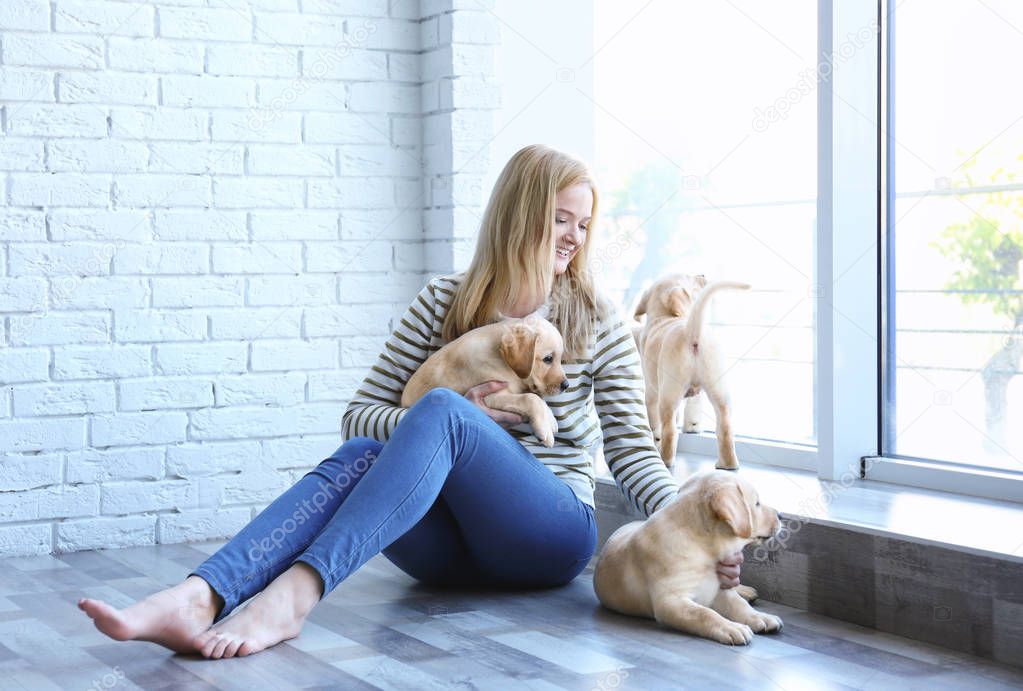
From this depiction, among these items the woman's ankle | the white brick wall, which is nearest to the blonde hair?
the woman's ankle

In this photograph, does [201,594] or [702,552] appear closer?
[201,594]

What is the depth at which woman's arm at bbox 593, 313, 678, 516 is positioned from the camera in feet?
7.77

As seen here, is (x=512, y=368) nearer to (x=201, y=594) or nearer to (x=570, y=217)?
(x=570, y=217)

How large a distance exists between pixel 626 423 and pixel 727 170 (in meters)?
1.25

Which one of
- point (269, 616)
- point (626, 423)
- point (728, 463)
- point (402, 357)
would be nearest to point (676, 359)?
point (728, 463)

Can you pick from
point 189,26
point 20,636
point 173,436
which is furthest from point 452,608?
point 189,26

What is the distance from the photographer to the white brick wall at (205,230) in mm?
3051

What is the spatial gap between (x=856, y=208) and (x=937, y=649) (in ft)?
3.56

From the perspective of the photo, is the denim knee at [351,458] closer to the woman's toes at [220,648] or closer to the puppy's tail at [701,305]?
the woman's toes at [220,648]

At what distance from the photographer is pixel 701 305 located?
8.89 feet

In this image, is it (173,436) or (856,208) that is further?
(173,436)

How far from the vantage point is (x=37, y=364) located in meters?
3.05

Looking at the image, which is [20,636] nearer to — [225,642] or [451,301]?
[225,642]

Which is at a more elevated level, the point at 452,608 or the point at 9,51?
the point at 9,51
